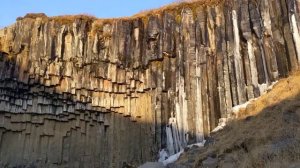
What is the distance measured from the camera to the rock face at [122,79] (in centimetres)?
2272

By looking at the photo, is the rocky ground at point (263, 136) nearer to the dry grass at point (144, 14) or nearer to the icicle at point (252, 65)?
the icicle at point (252, 65)

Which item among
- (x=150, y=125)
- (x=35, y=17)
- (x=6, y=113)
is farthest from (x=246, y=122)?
(x=35, y=17)

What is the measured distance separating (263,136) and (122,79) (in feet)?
42.6

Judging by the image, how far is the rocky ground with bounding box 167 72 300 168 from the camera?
11035 mm

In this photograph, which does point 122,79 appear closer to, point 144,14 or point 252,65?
point 144,14

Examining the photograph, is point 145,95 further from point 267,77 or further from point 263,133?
point 263,133

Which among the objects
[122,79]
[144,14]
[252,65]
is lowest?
[252,65]

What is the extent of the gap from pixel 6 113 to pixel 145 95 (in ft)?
27.9

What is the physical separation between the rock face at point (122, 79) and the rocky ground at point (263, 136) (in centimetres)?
331

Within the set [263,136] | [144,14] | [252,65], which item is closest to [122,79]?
[144,14]

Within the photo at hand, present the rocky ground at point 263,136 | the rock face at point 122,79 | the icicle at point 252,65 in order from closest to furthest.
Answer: the rocky ground at point 263,136, the icicle at point 252,65, the rock face at point 122,79

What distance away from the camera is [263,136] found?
46.6ft

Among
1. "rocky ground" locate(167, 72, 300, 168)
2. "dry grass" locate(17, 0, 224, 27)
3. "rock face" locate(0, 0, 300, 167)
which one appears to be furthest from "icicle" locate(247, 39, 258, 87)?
"dry grass" locate(17, 0, 224, 27)

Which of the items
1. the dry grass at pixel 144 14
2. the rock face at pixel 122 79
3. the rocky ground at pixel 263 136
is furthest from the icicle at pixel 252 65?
the dry grass at pixel 144 14
